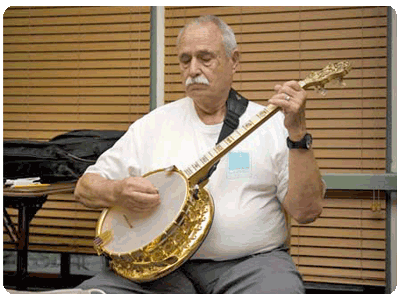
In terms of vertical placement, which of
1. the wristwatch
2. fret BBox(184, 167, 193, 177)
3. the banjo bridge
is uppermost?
the wristwatch

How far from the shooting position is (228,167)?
1.53m

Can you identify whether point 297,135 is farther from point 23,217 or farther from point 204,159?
point 23,217

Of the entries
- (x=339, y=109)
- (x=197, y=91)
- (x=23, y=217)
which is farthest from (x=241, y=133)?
(x=23, y=217)

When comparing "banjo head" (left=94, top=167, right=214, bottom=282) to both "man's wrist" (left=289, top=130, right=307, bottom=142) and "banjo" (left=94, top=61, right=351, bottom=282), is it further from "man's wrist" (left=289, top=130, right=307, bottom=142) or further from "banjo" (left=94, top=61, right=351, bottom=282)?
"man's wrist" (left=289, top=130, right=307, bottom=142)

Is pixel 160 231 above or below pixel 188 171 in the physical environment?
below

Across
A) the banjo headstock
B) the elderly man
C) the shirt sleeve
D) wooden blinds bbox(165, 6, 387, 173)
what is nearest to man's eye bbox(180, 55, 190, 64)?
the elderly man

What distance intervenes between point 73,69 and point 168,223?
6.28ft

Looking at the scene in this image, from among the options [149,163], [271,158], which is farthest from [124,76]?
[271,158]

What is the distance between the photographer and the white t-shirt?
1.45 m

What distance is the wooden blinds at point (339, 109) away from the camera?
2477 mm

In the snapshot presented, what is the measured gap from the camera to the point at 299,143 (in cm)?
138

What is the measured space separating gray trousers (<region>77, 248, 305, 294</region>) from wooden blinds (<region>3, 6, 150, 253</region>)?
5.07 ft
